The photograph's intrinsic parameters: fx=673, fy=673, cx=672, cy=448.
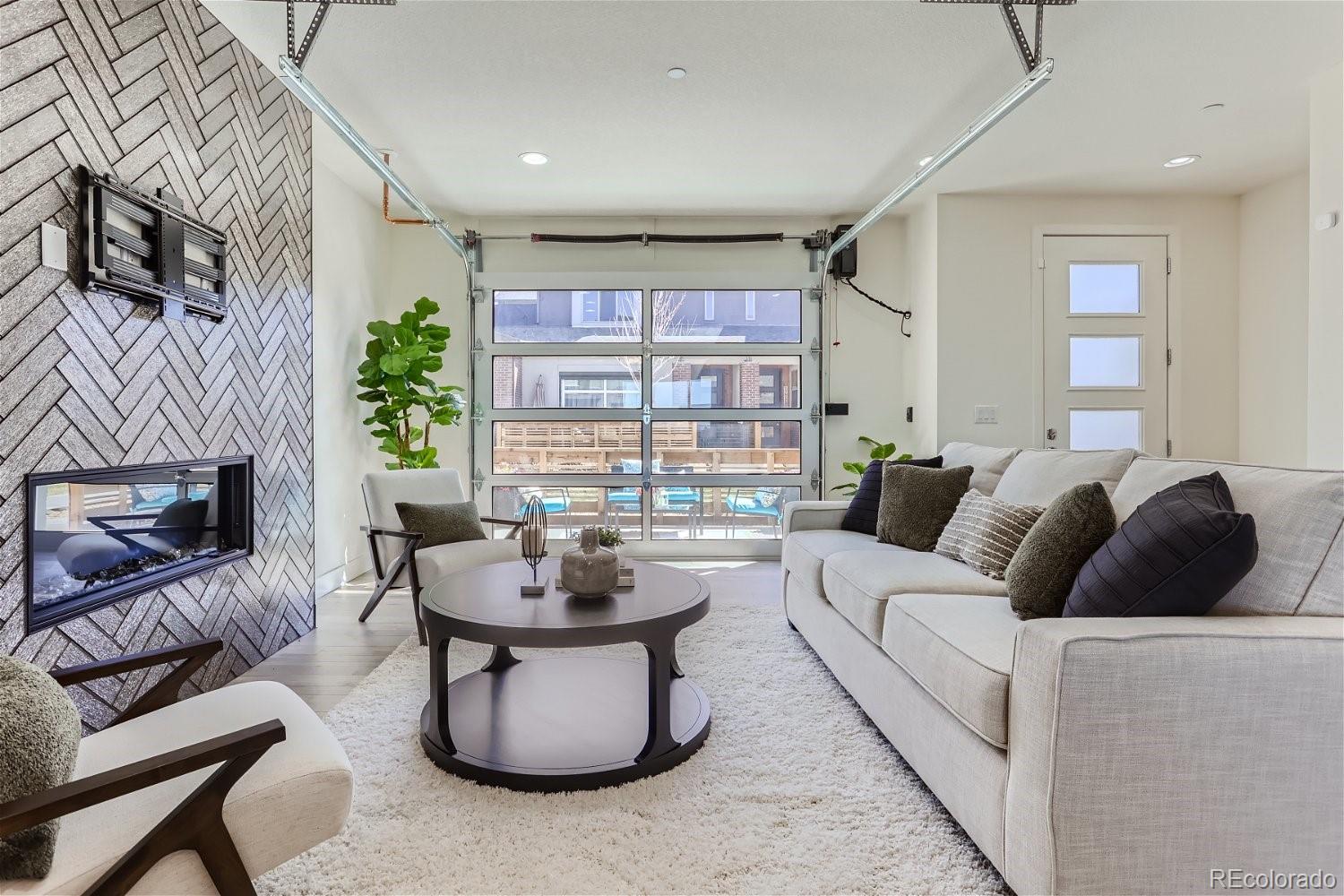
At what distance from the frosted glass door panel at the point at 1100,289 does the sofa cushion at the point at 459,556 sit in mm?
4134

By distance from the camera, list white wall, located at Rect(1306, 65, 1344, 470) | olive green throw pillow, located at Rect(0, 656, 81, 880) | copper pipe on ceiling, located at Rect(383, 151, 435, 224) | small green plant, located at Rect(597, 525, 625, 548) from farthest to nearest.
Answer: copper pipe on ceiling, located at Rect(383, 151, 435, 224) → white wall, located at Rect(1306, 65, 1344, 470) → small green plant, located at Rect(597, 525, 625, 548) → olive green throw pillow, located at Rect(0, 656, 81, 880)

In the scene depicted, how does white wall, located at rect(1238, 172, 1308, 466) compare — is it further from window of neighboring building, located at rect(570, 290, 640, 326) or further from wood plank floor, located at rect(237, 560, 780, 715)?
window of neighboring building, located at rect(570, 290, 640, 326)

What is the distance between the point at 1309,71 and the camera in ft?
10.1

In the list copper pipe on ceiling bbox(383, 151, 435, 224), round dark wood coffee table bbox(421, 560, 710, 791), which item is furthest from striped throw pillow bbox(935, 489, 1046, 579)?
copper pipe on ceiling bbox(383, 151, 435, 224)

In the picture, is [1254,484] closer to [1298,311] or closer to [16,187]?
[16,187]

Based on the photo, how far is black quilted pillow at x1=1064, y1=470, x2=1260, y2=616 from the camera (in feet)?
4.59

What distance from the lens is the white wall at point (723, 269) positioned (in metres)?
5.23

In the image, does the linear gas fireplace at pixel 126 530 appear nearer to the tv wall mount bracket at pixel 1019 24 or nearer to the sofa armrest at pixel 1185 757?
the sofa armrest at pixel 1185 757

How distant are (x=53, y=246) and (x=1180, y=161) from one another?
5.41 metres

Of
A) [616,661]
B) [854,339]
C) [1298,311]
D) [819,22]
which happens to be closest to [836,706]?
[616,661]

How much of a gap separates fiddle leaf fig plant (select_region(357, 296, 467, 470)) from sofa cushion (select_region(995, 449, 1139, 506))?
3437 millimetres

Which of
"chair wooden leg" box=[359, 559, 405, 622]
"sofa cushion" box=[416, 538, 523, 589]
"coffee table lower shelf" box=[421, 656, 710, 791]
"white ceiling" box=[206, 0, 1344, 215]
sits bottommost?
"coffee table lower shelf" box=[421, 656, 710, 791]

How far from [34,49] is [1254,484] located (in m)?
3.42

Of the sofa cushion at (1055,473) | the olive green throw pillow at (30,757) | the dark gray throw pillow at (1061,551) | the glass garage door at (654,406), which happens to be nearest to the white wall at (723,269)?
the glass garage door at (654,406)
